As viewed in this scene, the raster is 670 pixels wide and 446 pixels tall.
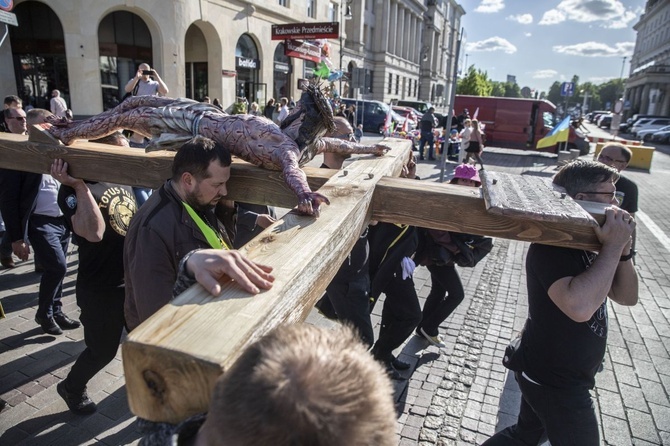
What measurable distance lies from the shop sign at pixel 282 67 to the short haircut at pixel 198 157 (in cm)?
2567

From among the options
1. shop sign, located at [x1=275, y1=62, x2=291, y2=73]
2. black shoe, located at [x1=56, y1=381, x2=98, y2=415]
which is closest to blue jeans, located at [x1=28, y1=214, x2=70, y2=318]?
black shoe, located at [x1=56, y1=381, x2=98, y2=415]

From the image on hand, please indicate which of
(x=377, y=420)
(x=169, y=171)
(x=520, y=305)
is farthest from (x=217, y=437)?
(x=520, y=305)

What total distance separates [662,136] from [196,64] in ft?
104

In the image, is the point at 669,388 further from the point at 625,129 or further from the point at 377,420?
the point at 625,129

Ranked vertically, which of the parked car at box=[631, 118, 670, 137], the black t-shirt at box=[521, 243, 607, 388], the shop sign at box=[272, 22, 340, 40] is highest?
the shop sign at box=[272, 22, 340, 40]

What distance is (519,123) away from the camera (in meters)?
20.1

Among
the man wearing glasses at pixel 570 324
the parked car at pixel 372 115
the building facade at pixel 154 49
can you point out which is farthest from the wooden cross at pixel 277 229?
the parked car at pixel 372 115

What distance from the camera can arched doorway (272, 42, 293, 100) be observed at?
1033 inches

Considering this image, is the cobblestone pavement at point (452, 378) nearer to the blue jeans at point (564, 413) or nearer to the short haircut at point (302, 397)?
the blue jeans at point (564, 413)

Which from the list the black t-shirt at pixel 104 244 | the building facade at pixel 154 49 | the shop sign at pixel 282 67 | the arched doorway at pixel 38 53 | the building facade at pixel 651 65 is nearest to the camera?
the black t-shirt at pixel 104 244

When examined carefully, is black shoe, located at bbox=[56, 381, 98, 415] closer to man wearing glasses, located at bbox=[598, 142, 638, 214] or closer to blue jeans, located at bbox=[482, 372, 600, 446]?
blue jeans, located at bbox=[482, 372, 600, 446]

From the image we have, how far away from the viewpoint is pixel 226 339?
91 centimetres

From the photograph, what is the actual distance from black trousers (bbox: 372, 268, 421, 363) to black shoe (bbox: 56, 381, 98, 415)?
7.39 ft

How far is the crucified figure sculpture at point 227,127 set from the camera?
2320mm
